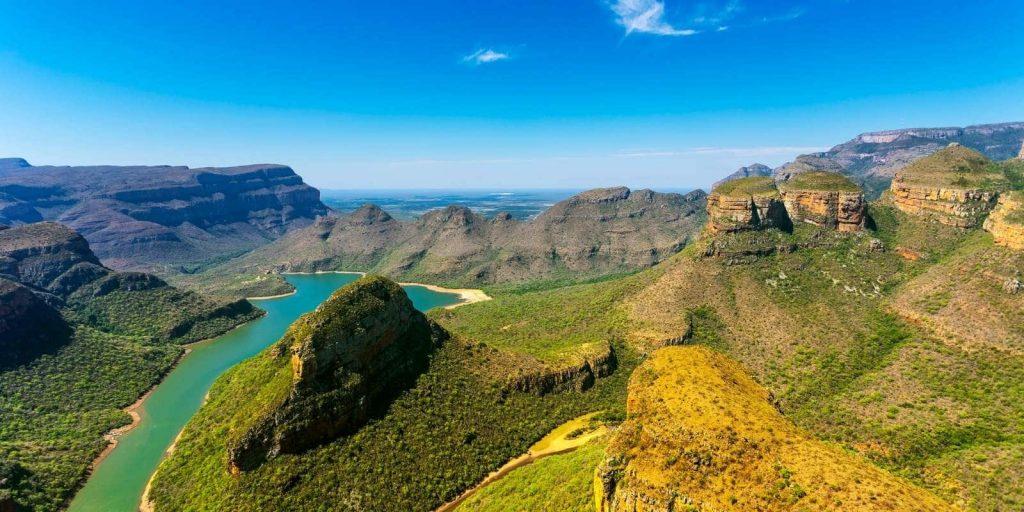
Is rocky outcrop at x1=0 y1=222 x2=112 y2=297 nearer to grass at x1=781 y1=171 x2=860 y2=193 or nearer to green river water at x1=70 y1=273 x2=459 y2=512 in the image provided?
green river water at x1=70 y1=273 x2=459 y2=512

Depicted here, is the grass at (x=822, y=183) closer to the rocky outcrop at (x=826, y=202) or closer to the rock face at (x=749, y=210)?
the rocky outcrop at (x=826, y=202)

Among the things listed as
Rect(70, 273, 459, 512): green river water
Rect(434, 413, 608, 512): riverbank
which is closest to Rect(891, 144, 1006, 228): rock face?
Rect(434, 413, 608, 512): riverbank

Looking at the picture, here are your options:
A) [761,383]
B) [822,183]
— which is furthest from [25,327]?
[822,183]

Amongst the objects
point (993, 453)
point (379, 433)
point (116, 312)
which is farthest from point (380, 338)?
point (116, 312)

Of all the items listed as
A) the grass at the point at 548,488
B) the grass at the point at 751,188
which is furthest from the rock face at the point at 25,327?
the grass at the point at 751,188

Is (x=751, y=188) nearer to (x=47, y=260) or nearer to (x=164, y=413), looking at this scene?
(x=164, y=413)

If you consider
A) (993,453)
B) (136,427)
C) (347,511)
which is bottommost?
(136,427)

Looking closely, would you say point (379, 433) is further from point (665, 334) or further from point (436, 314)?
point (436, 314)
